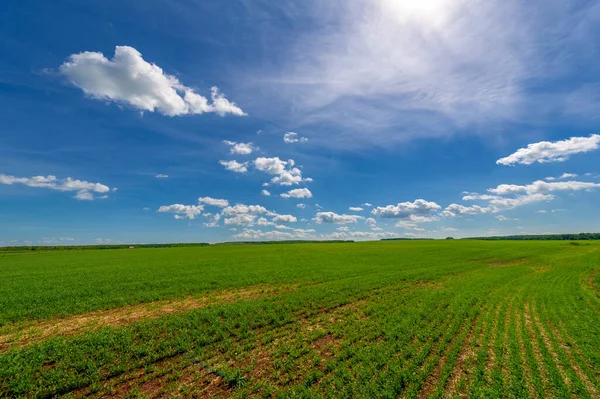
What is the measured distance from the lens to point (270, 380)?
9797mm

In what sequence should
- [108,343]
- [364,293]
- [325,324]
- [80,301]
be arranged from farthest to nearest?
[364,293]
[80,301]
[325,324]
[108,343]

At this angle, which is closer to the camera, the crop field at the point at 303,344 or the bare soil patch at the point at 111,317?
the crop field at the point at 303,344

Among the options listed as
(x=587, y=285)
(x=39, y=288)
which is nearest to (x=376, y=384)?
(x=587, y=285)

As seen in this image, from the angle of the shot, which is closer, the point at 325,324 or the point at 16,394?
the point at 16,394

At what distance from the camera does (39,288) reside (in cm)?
2630

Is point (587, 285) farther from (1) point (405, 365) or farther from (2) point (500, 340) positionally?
(1) point (405, 365)

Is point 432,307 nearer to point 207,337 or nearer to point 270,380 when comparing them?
point 270,380

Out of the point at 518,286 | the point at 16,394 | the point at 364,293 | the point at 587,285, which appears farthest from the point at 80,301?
the point at 587,285

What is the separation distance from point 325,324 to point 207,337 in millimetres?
6482

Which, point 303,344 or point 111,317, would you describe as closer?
point 303,344

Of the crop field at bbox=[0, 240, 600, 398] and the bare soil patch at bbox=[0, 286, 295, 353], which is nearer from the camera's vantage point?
the crop field at bbox=[0, 240, 600, 398]

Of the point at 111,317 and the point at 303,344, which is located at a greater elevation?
the point at 111,317

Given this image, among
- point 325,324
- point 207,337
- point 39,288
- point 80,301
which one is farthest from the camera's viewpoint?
point 39,288

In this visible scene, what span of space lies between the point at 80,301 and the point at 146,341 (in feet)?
42.6
